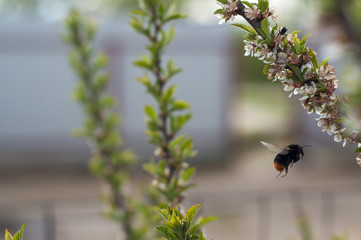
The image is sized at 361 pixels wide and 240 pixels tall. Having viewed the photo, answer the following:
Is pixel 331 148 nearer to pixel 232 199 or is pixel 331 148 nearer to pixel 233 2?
pixel 232 199

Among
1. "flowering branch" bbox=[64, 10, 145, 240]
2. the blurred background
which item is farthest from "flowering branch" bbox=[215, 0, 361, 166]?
the blurred background

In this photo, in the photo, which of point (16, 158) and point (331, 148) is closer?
point (16, 158)

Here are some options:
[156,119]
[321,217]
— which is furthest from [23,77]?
[156,119]

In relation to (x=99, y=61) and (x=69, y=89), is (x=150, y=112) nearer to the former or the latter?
(x=99, y=61)

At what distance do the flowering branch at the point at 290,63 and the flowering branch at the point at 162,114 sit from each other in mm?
425

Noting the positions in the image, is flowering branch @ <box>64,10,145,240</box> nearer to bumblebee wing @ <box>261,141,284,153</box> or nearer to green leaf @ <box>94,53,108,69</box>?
green leaf @ <box>94,53,108,69</box>

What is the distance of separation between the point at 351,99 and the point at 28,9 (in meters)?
29.2

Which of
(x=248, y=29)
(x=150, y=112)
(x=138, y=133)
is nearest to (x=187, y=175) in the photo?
(x=150, y=112)

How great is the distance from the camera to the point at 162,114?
1.20 meters

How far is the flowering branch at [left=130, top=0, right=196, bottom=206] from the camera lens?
3.82 ft

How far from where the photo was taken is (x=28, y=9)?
27.6 meters

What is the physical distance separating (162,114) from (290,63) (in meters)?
0.51

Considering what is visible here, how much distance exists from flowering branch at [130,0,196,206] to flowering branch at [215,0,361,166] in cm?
43

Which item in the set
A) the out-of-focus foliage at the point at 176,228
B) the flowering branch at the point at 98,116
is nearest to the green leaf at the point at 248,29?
the out-of-focus foliage at the point at 176,228
